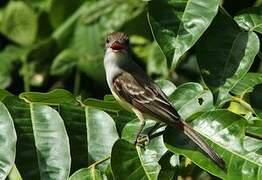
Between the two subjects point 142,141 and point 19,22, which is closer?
point 142,141

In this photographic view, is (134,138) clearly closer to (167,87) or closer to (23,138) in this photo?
(23,138)

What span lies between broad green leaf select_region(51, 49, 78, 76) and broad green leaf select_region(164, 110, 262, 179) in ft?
12.5

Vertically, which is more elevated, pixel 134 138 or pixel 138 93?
pixel 134 138

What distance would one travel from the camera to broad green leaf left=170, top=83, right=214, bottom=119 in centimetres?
389

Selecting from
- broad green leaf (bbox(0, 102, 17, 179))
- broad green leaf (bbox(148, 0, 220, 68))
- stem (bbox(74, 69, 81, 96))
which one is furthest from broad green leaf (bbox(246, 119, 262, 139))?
stem (bbox(74, 69, 81, 96))

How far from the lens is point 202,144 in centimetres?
350

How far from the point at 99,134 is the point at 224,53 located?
2.27 feet

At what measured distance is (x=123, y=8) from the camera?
287 inches

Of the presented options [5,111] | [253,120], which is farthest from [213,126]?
[5,111]

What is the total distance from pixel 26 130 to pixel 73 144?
0.76 ft

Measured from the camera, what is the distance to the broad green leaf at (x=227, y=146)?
3.39m

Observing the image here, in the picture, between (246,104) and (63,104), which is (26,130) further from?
(246,104)

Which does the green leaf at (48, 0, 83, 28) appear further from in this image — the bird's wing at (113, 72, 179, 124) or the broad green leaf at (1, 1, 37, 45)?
the bird's wing at (113, 72, 179, 124)

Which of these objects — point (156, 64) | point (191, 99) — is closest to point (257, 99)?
point (191, 99)
